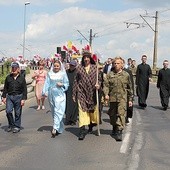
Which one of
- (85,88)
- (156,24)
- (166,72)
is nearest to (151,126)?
(85,88)

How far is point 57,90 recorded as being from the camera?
10.5 metres

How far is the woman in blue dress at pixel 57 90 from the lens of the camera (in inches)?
413

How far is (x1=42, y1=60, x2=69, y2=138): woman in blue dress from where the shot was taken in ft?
34.4

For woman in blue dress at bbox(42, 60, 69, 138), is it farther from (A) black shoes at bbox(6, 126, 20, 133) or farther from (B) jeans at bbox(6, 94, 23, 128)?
(A) black shoes at bbox(6, 126, 20, 133)

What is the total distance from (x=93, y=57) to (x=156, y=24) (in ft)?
115

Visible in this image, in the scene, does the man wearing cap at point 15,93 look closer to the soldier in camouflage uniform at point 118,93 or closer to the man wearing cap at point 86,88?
the man wearing cap at point 86,88

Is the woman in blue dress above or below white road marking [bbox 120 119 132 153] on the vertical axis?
above

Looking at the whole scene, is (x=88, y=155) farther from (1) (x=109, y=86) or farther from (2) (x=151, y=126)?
(2) (x=151, y=126)

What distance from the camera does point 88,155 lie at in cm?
834

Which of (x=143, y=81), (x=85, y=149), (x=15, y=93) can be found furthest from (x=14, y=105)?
(x=143, y=81)

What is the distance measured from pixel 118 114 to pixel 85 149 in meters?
1.42

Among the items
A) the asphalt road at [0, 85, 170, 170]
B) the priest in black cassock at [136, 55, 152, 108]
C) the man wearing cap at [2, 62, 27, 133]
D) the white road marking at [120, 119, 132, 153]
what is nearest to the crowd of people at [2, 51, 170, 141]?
the man wearing cap at [2, 62, 27, 133]

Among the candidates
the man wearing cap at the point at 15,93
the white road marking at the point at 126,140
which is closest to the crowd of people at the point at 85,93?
the man wearing cap at the point at 15,93

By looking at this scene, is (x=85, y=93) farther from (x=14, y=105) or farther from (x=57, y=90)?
(x=14, y=105)
